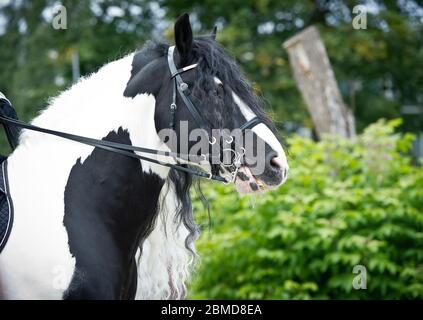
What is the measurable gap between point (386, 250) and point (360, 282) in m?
0.47

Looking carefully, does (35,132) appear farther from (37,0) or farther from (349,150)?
(37,0)

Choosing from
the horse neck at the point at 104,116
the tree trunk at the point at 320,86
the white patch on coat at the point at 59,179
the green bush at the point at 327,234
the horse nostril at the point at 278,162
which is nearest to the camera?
the white patch on coat at the point at 59,179

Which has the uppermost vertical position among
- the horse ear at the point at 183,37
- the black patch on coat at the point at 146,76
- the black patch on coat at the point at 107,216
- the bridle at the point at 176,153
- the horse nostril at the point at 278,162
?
the horse ear at the point at 183,37

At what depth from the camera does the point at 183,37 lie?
10.5 ft

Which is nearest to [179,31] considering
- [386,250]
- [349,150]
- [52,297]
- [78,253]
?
[78,253]

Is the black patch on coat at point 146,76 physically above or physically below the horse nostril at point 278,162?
above

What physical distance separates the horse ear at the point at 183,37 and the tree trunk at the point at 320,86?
617cm

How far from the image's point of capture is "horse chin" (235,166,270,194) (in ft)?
10.4

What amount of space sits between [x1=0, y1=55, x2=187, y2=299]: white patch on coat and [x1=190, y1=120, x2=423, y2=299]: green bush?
2399mm

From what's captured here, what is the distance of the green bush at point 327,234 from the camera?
20.4 feet

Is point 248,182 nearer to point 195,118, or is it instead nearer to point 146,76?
point 195,118

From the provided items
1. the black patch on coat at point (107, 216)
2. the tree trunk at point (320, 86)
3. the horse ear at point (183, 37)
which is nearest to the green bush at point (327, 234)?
the tree trunk at point (320, 86)

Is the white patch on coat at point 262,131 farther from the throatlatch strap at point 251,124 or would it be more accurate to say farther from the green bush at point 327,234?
the green bush at point 327,234

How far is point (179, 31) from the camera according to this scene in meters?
3.18
